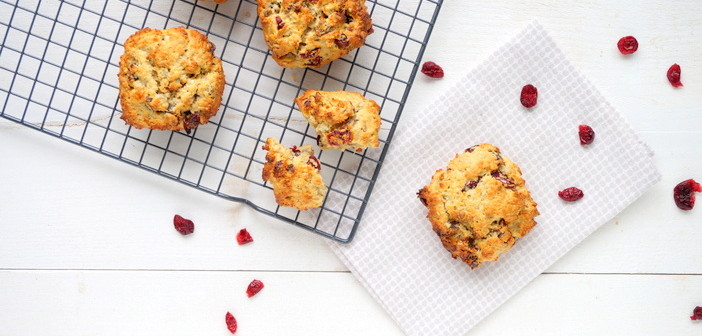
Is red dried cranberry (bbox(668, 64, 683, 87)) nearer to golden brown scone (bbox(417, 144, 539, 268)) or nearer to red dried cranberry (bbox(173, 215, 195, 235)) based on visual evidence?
golden brown scone (bbox(417, 144, 539, 268))

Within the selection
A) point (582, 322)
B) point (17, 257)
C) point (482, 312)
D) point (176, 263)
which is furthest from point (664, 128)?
point (17, 257)

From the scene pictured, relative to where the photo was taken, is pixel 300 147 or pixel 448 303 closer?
pixel 300 147

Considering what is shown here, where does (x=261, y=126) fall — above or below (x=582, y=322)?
above

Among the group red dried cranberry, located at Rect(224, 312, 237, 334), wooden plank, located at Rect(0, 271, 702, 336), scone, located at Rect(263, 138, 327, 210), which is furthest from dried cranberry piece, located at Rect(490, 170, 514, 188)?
red dried cranberry, located at Rect(224, 312, 237, 334)

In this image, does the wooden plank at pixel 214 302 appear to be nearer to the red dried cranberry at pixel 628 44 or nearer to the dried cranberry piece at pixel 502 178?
the dried cranberry piece at pixel 502 178

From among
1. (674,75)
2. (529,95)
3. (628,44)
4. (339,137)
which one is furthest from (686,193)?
(339,137)

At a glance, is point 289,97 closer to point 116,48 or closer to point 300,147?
point 300,147
